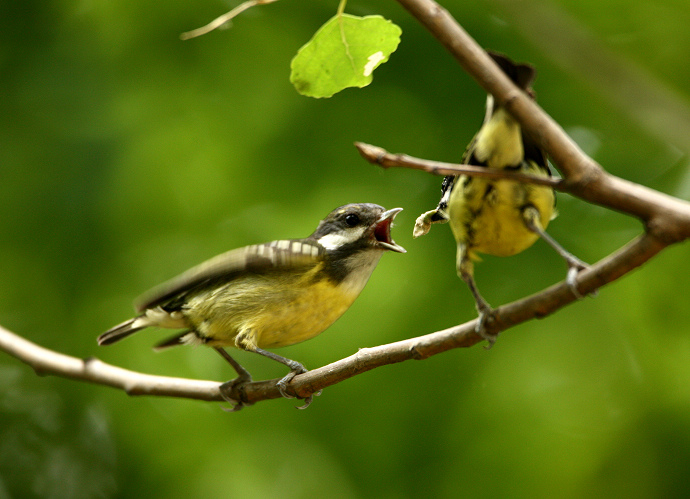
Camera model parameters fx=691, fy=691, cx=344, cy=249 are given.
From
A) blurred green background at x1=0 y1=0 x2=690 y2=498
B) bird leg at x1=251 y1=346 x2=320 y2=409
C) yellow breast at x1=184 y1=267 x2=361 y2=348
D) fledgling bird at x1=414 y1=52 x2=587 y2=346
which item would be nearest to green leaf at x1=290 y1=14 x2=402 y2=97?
fledgling bird at x1=414 y1=52 x2=587 y2=346

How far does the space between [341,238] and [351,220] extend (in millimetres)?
124

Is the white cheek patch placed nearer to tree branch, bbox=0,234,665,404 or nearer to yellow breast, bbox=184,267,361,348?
yellow breast, bbox=184,267,361,348

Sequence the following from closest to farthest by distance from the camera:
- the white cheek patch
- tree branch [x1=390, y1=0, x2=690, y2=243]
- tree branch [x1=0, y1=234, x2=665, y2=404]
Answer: tree branch [x1=390, y1=0, x2=690, y2=243] < tree branch [x1=0, y1=234, x2=665, y2=404] < the white cheek patch

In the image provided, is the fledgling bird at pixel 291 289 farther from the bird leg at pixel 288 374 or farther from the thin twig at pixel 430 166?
the thin twig at pixel 430 166

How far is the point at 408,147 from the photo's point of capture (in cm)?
586

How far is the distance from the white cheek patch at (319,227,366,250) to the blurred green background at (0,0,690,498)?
171 cm

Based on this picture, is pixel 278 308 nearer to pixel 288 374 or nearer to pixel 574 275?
pixel 288 374

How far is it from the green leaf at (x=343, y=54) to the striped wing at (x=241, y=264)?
1178mm

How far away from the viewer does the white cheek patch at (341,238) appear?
140 inches

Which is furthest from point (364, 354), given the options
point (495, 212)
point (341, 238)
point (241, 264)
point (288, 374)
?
point (341, 238)

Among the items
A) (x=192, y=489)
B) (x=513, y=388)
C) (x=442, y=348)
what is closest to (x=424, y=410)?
(x=513, y=388)

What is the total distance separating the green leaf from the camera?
6.06ft

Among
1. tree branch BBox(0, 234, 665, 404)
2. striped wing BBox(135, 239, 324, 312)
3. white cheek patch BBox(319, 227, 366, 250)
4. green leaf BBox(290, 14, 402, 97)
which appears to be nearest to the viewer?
tree branch BBox(0, 234, 665, 404)

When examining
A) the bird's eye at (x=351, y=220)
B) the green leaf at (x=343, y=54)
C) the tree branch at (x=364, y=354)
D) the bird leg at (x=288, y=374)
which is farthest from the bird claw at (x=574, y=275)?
the bird's eye at (x=351, y=220)
